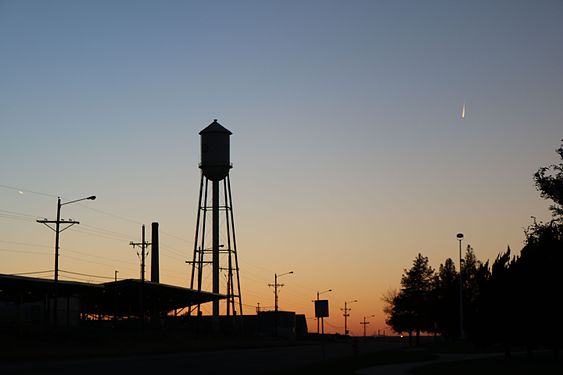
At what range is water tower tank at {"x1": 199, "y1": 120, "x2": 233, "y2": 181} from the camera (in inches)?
3836

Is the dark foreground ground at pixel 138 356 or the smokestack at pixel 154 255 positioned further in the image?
the smokestack at pixel 154 255

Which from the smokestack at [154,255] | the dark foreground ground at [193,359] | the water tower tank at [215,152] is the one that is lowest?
the dark foreground ground at [193,359]

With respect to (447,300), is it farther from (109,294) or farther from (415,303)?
(109,294)

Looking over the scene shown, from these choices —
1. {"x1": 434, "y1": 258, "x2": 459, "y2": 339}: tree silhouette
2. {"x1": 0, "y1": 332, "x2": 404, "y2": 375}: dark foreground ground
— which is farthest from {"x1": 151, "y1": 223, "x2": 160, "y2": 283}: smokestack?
{"x1": 434, "y1": 258, "x2": 459, "y2": 339}: tree silhouette

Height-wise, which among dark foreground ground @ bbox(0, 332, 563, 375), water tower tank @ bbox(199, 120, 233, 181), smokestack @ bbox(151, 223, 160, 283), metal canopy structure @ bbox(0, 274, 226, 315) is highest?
water tower tank @ bbox(199, 120, 233, 181)

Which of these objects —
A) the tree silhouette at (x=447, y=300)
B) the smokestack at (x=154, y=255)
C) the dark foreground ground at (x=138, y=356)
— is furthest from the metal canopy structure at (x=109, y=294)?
the tree silhouette at (x=447, y=300)

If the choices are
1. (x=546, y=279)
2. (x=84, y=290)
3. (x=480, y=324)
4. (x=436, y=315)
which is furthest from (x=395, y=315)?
(x=546, y=279)

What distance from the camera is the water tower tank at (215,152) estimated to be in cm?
9744

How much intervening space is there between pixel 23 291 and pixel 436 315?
63.3 metres

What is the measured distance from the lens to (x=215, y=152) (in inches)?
3853

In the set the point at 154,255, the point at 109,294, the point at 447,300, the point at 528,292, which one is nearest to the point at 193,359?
the point at 528,292

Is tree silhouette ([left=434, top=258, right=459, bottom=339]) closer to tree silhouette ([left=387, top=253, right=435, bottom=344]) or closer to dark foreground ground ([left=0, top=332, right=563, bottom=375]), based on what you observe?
tree silhouette ([left=387, top=253, right=435, bottom=344])

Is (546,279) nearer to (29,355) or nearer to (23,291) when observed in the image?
(29,355)

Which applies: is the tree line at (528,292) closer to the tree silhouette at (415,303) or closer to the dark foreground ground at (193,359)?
the dark foreground ground at (193,359)
